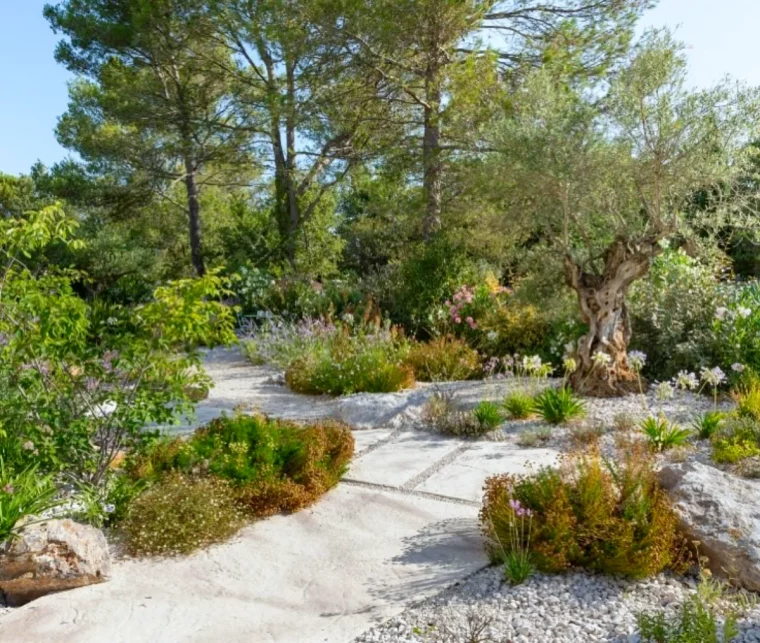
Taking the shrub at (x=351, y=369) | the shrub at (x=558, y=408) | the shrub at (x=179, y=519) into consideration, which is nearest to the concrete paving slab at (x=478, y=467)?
the shrub at (x=558, y=408)

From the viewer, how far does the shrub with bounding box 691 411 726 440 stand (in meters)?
5.43

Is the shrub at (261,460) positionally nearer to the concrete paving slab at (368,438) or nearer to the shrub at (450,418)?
the concrete paving slab at (368,438)

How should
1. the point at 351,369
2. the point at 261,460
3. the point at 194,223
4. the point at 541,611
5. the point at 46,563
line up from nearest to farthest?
1. the point at 541,611
2. the point at 46,563
3. the point at 261,460
4. the point at 351,369
5. the point at 194,223

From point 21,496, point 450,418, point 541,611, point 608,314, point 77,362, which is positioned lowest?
point 541,611

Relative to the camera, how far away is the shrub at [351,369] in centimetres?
753

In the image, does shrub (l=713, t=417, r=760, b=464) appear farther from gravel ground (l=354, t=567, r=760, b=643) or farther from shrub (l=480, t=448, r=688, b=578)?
gravel ground (l=354, t=567, r=760, b=643)

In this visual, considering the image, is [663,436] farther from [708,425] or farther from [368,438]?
[368,438]

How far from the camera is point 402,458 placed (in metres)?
5.36

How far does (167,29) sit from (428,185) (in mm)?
7191

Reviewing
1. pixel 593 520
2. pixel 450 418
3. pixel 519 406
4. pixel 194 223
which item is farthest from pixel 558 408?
pixel 194 223

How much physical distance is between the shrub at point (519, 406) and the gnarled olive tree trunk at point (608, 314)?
0.81 meters

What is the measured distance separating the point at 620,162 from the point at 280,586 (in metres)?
4.71

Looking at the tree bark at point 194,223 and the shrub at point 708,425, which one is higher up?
the tree bark at point 194,223

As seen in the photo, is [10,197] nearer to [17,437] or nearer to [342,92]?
[342,92]
